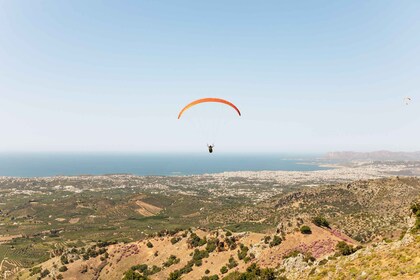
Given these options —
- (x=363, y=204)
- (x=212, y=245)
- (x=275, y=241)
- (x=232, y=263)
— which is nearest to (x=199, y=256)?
(x=212, y=245)

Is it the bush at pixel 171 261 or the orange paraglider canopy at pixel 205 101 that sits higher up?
the orange paraglider canopy at pixel 205 101

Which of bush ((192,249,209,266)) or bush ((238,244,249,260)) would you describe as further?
bush ((192,249,209,266))

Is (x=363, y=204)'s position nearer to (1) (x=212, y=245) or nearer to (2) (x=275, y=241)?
(1) (x=212, y=245)

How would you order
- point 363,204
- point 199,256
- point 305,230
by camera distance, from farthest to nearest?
1. point 363,204
2. point 199,256
3. point 305,230

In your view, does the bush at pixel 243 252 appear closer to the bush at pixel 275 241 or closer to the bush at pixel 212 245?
the bush at pixel 275 241

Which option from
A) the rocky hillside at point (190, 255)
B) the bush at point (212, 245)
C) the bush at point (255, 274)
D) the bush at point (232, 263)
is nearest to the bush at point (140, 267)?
the rocky hillside at point (190, 255)

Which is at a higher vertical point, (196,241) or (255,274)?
(255,274)

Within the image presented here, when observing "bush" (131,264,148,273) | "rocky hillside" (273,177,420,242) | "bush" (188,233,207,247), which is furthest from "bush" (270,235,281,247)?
"rocky hillside" (273,177,420,242)

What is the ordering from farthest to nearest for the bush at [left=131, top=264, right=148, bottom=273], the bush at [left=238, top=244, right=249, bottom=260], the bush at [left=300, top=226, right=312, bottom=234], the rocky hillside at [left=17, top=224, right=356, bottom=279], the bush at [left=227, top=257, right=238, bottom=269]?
the bush at [left=131, top=264, right=148, bottom=273] < the bush at [left=238, top=244, right=249, bottom=260] < the bush at [left=227, top=257, right=238, bottom=269] < the bush at [left=300, top=226, right=312, bottom=234] < the rocky hillside at [left=17, top=224, right=356, bottom=279]

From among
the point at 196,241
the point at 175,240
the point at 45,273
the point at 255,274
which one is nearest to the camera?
the point at 255,274

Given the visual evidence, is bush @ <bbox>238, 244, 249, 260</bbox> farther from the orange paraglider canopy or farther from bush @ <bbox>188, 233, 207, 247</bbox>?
the orange paraglider canopy

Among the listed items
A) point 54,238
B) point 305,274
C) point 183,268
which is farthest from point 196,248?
point 54,238

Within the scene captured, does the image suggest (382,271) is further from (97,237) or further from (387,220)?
(97,237)
